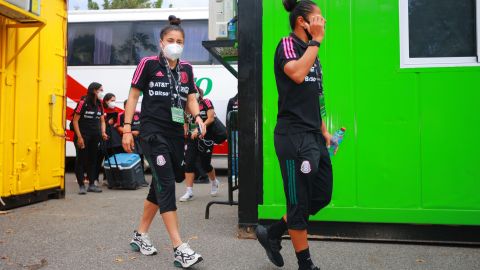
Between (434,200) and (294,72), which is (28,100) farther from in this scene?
(434,200)

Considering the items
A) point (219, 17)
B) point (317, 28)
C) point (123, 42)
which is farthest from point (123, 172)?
point (317, 28)

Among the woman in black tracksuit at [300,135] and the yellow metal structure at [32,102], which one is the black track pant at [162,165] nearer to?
the woman in black tracksuit at [300,135]

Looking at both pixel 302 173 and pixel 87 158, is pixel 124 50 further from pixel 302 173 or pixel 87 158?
pixel 302 173

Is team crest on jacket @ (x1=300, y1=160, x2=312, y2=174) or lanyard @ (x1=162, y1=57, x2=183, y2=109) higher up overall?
lanyard @ (x1=162, y1=57, x2=183, y2=109)

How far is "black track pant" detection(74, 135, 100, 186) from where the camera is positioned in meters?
7.72

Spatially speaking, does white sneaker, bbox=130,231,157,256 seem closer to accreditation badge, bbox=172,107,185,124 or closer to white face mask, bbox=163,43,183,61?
accreditation badge, bbox=172,107,185,124

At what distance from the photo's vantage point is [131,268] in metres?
3.47

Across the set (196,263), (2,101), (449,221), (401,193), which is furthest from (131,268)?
(2,101)

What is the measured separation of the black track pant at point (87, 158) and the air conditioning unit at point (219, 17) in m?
3.45

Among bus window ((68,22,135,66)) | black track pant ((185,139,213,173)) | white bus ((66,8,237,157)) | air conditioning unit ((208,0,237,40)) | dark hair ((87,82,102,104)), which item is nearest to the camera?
air conditioning unit ((208,0,237,40))

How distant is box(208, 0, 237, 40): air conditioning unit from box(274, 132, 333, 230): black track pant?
2585mm

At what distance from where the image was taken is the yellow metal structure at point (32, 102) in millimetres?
5875

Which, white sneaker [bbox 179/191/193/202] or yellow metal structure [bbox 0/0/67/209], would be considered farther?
white sneaker [bbox 179/191/193/202]

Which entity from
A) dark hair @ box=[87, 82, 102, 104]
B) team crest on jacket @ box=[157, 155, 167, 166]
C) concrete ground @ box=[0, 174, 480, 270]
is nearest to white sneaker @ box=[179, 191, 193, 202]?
concrete ground @ box=[0, 174, 480, 270]
